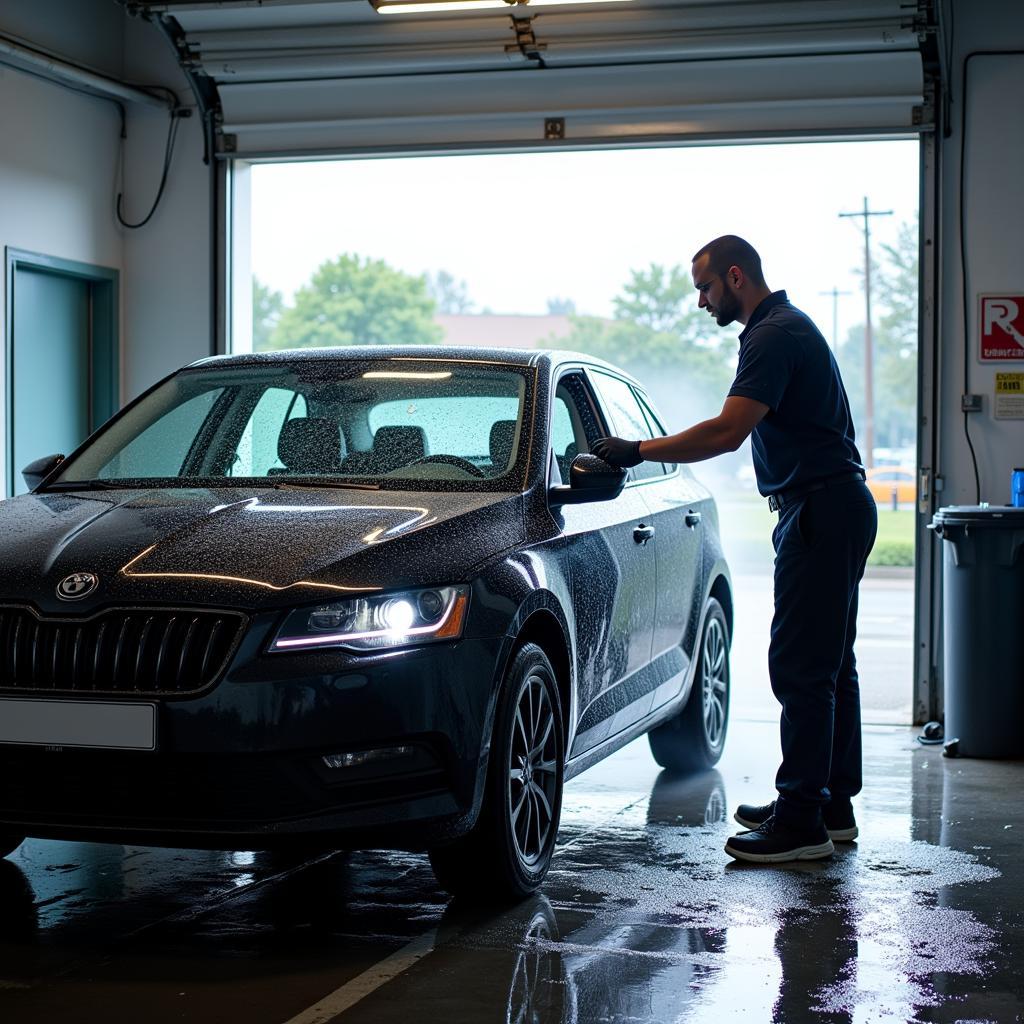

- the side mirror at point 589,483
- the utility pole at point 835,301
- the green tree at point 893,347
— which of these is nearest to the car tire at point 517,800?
the side mirror at point 589,483

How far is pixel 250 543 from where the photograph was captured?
3.91 metres

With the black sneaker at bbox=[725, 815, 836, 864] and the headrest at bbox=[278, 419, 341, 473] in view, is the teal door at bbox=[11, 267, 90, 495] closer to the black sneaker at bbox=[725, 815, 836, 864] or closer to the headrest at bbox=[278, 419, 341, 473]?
the headrest at bbox=[278, 419, 341, 473]

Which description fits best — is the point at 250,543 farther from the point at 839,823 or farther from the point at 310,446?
the point at 839,823

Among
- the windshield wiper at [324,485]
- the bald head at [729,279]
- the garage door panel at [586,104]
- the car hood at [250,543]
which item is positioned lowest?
the car hood at [250,543]

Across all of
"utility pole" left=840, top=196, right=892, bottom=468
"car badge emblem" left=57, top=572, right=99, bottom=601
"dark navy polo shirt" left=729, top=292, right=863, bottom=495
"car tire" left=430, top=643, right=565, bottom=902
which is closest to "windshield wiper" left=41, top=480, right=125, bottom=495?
"car badge emblem" left=57, top=572, right=99, bottom=601

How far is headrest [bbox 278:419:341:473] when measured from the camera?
4738mm

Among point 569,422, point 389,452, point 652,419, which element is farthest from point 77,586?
point 652,419

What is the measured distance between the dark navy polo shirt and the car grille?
195 centimetres

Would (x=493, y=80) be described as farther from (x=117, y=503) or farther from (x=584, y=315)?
(x=117, y=503)

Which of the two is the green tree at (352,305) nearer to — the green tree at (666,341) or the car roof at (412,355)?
the green tree at (666,341)

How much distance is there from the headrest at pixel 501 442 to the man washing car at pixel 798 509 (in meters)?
0.27

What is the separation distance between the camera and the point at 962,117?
27.6 ft

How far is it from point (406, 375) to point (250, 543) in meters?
1.25

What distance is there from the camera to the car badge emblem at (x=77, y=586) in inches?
147
